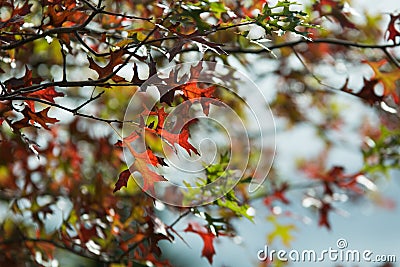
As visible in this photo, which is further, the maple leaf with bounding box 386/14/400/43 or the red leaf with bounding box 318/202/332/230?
Result: the red leaf with bounding box 318/202/332/230

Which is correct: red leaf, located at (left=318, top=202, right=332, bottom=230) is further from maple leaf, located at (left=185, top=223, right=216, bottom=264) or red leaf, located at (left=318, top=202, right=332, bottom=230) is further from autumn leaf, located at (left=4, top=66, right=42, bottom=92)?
autumn leaf, located at (left=4, top=66, right=42, bottom=92)

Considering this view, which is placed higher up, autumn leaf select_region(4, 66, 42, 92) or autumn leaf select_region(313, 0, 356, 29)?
autumn leaf select_region(4, 66, 42, 92)

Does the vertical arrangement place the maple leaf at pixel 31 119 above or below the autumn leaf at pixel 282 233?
above

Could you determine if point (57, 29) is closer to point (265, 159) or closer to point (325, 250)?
point (265, 159)

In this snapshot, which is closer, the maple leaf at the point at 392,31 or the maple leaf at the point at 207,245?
the maple leaf at the point at 392,31

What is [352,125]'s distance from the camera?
3.20m

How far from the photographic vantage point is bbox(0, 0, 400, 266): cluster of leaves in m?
0.98

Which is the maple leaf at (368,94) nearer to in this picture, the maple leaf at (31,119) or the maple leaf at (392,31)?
the maple leaf at (392,31)

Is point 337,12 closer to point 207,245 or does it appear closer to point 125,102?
point 207,245

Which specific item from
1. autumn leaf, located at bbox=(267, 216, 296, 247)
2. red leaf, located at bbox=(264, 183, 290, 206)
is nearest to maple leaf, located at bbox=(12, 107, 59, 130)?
red leaf, located at bbox=(264, 183, 290, 206)

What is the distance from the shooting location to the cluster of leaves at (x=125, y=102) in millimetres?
976

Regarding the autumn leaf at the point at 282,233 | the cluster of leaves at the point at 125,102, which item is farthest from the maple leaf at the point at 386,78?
the autumn leaf at the point at 282,233

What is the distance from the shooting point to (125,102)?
7.77ft

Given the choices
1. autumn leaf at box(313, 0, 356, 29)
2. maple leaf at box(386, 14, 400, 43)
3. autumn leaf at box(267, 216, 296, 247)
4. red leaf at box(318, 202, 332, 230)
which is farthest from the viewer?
autumn leaf at box(267, 216, 296, 247)
